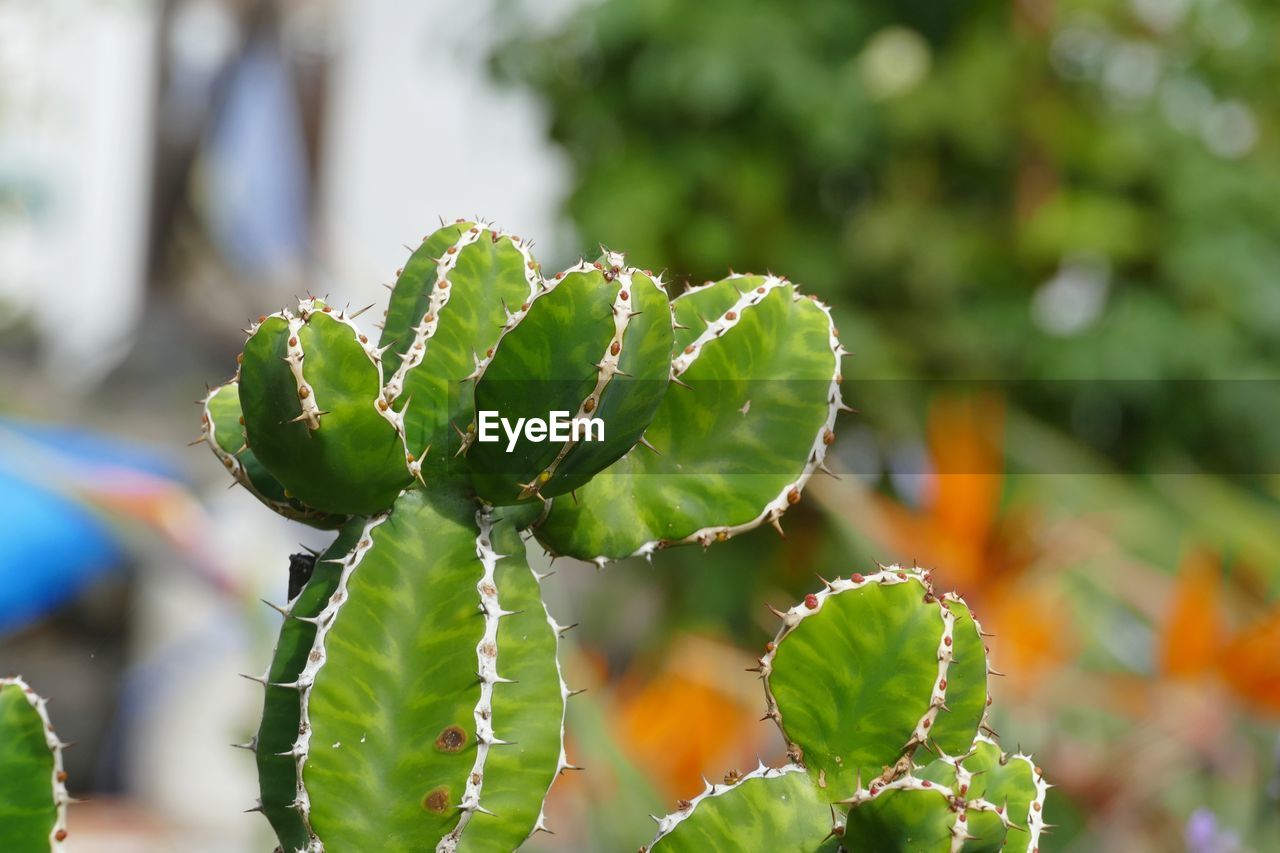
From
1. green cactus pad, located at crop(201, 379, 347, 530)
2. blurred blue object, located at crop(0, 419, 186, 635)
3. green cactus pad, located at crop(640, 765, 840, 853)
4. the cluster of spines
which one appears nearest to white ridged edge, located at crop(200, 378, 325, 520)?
green cactus pad, located at crop(201, 379, 347, 530)

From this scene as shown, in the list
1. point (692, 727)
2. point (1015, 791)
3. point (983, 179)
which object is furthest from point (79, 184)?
point (1015, 791)

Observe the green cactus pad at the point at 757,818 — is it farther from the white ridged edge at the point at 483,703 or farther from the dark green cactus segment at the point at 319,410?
the dark green cactus segment at the point at 319,410

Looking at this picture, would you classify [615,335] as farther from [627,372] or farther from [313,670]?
[313,670]

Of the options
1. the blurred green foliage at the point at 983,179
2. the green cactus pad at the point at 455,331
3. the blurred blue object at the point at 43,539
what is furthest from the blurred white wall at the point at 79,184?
the green cactus pad at the point at 455,331

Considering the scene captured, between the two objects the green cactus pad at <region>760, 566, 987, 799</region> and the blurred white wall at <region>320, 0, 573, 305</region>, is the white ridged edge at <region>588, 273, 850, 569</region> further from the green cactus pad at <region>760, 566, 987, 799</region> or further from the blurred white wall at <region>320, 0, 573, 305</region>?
the blurred white wall at <region>320, 0, 573, 305</region>

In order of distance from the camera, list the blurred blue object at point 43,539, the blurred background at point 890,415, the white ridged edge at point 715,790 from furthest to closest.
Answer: the blurred blue object at point 43,539
the blurred background at point 890,415
the white ridged edge at point 715,790

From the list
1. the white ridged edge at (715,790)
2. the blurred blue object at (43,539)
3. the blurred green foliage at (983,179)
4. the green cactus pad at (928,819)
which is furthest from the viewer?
the blurred blue object at (43,539)
